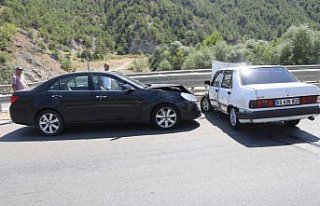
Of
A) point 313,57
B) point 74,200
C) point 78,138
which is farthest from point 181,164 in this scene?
point 313,57

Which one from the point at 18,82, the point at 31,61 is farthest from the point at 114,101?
the point at 31,61

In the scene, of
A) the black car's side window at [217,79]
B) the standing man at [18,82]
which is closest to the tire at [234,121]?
the black car's side window at [217,79]

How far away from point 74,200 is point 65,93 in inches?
166

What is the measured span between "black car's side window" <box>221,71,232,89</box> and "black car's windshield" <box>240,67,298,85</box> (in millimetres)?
415

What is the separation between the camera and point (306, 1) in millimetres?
103875

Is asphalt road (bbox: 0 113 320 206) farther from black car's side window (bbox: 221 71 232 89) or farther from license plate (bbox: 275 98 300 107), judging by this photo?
black car's side window (bbox: 221 71 232 89)

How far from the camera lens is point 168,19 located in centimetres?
9919

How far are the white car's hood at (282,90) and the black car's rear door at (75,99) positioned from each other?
11.7ft

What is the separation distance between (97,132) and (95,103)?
2.34ft

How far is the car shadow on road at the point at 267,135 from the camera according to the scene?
6.99 metres

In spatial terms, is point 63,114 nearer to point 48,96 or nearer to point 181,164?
point 48,96

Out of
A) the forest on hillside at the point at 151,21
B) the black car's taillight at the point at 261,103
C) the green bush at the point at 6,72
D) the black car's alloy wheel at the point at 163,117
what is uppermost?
the forest on hillside at the point at 151,21

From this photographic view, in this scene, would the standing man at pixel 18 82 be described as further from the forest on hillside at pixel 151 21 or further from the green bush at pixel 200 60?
the forest on hillside at pixel 151 21

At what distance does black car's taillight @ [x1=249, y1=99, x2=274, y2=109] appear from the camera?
7.27 m
